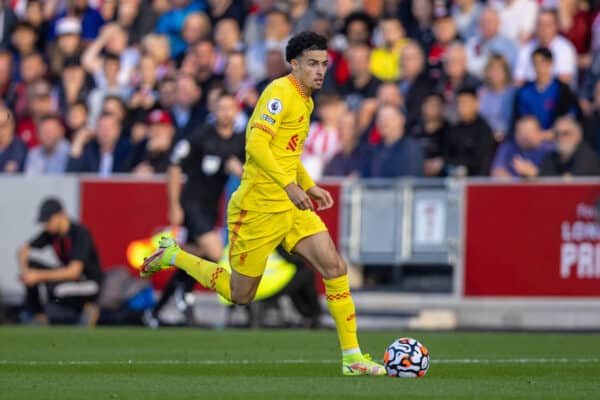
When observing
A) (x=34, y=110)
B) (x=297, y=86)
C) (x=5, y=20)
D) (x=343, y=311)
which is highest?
(x=5, y=20)

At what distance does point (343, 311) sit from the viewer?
10258 mm

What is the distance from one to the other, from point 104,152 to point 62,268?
2544 mm

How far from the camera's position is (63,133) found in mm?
21672

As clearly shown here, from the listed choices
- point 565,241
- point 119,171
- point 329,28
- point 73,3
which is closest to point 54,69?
point 73,3

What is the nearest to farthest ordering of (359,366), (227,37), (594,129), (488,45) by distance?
(359,366) < (594,129) < (488,45) < (227,37)

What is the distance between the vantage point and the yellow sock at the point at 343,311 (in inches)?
403

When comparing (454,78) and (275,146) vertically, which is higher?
(454,78)

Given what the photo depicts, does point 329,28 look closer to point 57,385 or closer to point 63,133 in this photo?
point 63,133

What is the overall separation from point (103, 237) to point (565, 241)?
6.29 m

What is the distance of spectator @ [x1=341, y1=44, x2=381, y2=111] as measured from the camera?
19.4m

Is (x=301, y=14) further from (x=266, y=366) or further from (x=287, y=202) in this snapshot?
(x=287, y=202)

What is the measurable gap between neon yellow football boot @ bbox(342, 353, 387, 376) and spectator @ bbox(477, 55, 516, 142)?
814cm

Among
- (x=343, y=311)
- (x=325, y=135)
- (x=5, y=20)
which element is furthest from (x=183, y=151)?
(x=5, y=20)

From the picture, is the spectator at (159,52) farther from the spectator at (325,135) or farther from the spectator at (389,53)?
the spectator at (325,135)
